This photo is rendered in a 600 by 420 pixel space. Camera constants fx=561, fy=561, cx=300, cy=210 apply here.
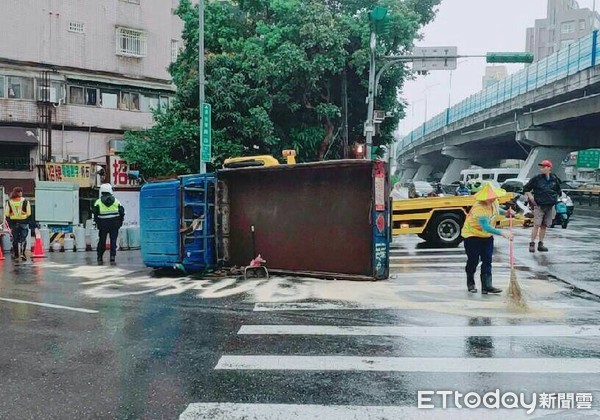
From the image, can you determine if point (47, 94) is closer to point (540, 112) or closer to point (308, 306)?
point (308, 306)

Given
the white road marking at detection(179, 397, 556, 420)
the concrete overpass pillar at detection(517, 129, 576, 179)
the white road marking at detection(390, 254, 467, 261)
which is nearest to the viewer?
the white road marking at detection(179, 397, 556, 420)

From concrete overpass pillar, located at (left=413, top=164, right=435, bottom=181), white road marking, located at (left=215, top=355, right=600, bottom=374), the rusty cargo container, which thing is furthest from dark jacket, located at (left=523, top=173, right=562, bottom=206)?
concrete overpass pillar, located at (left=413, top=164, right=435, bottom=181)

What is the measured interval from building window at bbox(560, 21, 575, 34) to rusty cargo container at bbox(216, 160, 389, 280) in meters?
107

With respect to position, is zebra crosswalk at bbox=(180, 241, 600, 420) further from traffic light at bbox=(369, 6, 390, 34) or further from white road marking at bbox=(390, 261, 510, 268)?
traffic light at bbox=(369, 6, 390, 34)

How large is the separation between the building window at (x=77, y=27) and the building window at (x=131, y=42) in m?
1.98

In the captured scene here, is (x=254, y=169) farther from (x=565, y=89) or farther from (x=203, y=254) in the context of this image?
(x=565, y=89)

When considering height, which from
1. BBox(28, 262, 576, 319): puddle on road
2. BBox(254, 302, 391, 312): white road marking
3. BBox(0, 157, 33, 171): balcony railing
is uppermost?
BBox(0, 157, 33, 171): balcony railing

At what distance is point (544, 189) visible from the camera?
11938mm

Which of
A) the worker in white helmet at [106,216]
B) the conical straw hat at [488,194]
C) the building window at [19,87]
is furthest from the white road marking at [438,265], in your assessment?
the building window at [19,87]

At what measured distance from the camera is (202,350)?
5.58 m

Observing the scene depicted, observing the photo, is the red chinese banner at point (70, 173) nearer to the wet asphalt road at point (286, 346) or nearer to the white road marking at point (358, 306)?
the wet asphalt road at point (286, 346)

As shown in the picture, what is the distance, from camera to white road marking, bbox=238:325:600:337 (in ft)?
19.9

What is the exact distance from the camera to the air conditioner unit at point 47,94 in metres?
28.5

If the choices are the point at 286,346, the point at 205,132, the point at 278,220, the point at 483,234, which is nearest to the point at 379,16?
the point at 205,132
